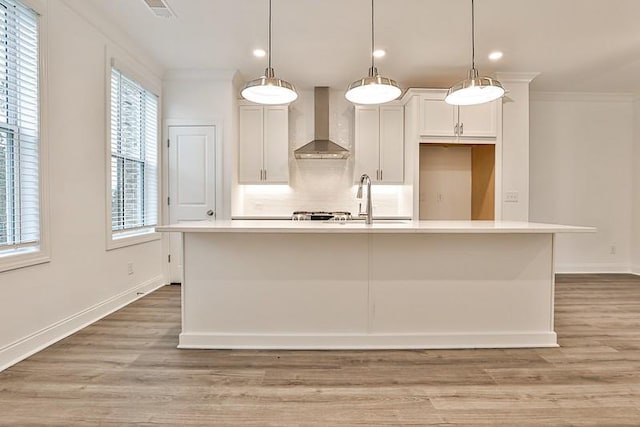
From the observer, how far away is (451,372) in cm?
210

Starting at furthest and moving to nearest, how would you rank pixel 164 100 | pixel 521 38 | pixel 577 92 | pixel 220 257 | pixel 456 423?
pixel 577 92 → pixel 164 100 → pixel 521 38 → pixel 220 257 → pixel 456 423

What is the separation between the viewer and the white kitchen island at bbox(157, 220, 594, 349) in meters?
2.43

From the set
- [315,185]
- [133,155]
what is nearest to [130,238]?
[133,155]

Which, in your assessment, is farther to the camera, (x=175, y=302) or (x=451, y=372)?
(x=175, y=302)

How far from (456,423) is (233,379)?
1193 millimetres

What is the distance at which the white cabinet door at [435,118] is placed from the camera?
423 centimetres

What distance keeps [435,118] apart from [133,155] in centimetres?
347

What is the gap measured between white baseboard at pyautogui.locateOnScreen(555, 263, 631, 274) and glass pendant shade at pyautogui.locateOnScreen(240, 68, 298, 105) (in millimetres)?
4822

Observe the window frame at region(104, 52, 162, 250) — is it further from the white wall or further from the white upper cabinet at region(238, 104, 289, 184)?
the white wall

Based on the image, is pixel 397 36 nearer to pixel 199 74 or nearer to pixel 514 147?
pixel 514 147

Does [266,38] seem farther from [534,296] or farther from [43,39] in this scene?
A: [534,296]

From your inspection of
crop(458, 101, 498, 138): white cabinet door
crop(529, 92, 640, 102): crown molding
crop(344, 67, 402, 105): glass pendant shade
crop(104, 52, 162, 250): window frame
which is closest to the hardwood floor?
crop(104, 52, 162, 250): window frame

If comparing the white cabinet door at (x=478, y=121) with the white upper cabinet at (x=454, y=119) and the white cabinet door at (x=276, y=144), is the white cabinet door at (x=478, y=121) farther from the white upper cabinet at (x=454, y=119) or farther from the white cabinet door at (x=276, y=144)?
the white cabinet door at (x=276, y=144)

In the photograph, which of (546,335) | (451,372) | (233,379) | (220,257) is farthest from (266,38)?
(546,335)
